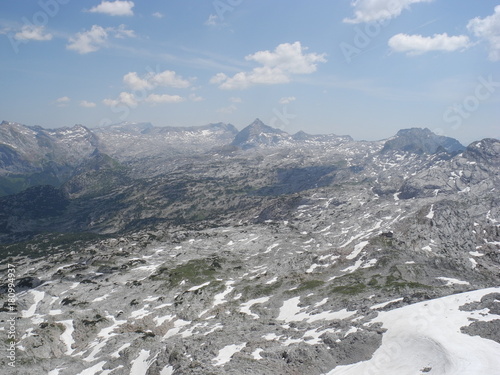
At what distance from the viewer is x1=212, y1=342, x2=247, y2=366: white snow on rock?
188 ft

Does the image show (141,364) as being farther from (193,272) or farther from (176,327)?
(193,272)

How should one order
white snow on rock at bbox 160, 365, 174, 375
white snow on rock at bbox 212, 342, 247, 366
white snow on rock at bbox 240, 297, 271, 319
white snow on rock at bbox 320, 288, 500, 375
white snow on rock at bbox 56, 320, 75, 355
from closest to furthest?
white snow on rock at bbox 320, 288, 500, 375 → white snow on rock at bbox 212, 342, 247, 366 → white snow on rock at bbox 160, 365, 174, 375 → white snow on rock at bbox 56, 320, 75, 355 → white snow on rock at bbox 240, 297, 271, 319

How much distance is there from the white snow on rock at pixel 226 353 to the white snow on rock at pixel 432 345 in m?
17.7

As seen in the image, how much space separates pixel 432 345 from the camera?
4638cm

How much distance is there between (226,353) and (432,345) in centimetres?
Result: 3229

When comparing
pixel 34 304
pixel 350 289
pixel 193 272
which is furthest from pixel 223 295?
pixel 34 304

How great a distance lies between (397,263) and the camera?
130 meters

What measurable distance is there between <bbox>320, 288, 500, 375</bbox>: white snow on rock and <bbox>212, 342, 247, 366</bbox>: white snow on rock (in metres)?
17.7

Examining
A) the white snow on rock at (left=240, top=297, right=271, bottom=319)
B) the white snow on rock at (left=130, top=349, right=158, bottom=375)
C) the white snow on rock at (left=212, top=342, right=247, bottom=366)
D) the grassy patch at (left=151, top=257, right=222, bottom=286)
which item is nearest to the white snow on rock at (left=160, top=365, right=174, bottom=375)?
the white snow on rock at (left=130, top=349, right=158, bottom=375)

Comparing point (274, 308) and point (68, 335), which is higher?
point (68, 335)

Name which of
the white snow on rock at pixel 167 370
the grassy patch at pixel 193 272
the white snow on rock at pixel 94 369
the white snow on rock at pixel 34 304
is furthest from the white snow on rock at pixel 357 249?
the white snow on rock at pixel 34 304

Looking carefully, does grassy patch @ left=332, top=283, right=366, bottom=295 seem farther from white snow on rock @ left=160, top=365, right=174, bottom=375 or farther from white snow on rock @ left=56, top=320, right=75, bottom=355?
white snow on rock @ left=56, top=320, right=75, bottom=355

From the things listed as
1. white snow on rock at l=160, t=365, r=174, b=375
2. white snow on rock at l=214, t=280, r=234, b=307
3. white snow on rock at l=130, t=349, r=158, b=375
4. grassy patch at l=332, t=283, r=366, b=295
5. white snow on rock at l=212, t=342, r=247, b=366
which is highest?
white snow on rock at l=212, t=342, r=247, b=366

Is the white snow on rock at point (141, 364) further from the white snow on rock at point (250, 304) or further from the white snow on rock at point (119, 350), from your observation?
the white snow on rock at point (250, 304)
